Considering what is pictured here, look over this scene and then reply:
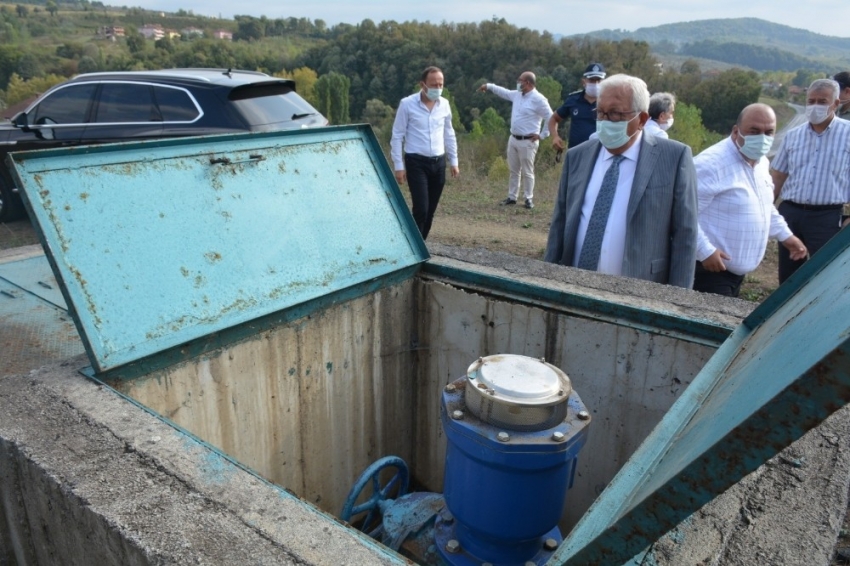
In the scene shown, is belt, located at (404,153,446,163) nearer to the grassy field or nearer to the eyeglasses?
the grassy field

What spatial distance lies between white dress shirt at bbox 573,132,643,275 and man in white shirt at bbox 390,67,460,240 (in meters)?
3.30

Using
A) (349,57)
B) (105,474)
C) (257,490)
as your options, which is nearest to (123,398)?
(105,474)

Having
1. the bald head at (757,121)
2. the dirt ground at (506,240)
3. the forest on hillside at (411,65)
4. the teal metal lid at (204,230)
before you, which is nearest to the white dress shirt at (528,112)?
the dirt ground at (506,240)

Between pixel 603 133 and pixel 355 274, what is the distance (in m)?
1.40

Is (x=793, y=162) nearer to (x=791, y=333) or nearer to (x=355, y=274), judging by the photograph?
(x=355, y=274)

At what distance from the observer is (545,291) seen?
2.86 metres

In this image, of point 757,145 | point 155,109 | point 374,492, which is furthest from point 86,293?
point 155,109

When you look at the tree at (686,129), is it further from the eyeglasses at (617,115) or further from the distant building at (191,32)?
the distant building at (191,32)

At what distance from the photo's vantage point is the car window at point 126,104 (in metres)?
6.76

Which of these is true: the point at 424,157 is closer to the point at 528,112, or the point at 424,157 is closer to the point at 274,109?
the point at 274,109

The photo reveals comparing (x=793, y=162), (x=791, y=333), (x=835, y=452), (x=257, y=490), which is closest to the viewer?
(x=791, y=333)

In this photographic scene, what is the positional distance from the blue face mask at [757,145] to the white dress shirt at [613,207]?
0.91 meters

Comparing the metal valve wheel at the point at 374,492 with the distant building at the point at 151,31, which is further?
the distant building at the point at 151,31

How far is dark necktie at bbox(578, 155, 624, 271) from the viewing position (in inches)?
122
